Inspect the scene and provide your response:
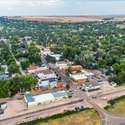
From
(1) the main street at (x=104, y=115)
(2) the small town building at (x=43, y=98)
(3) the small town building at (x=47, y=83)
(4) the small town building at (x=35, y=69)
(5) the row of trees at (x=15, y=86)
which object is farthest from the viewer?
(4) the small town building at (x=35, y=69)

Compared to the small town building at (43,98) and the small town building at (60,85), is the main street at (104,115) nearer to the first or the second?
the small town building at (60,85)

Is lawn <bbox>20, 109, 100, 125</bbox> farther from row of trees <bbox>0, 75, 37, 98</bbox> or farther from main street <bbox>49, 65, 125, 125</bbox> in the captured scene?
row of trees <bbox>0, 75, 37, 98</bbox>

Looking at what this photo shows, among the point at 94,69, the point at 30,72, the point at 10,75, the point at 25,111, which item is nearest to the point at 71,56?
the point at 94,69

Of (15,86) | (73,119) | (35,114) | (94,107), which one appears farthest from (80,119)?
(15,86)

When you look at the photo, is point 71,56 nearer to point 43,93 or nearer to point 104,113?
point 43,93

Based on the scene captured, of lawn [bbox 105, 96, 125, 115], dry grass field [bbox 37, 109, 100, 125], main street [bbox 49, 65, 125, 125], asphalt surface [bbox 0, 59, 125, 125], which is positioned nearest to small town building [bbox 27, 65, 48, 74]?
main street [bbox 49, 65, 125, 125]

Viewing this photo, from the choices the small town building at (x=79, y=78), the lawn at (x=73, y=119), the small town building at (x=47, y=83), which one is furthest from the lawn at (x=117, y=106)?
the small town building at (x=47, y=83)
